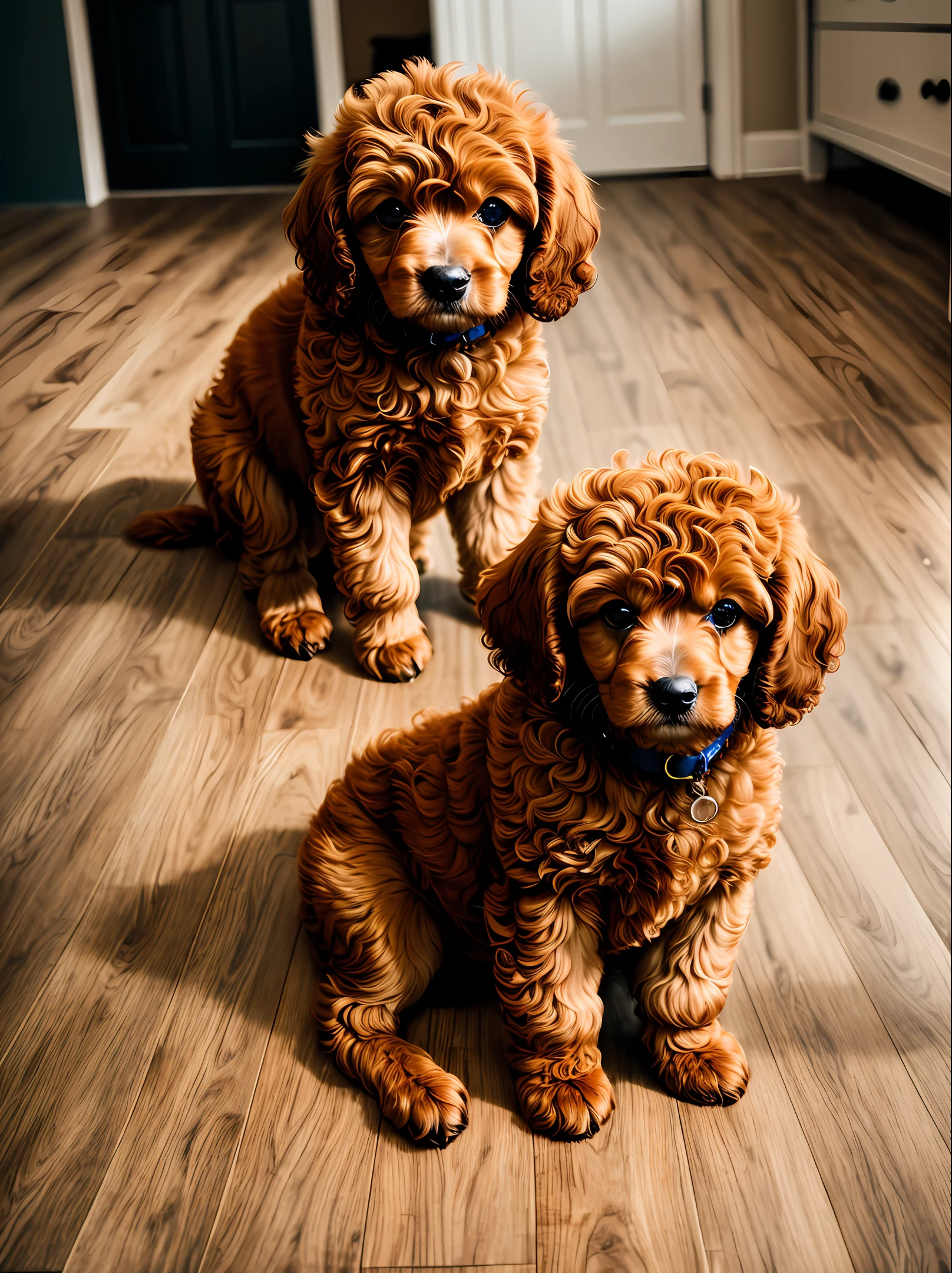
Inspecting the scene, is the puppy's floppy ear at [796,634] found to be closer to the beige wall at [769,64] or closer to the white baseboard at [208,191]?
the beige wall at [769,64]

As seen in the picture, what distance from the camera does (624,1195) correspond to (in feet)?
4.09

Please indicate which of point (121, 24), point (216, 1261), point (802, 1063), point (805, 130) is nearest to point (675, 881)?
point (802, 1063)

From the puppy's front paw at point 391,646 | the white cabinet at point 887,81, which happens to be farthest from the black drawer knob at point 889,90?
the puppy's front paw at point 391,646

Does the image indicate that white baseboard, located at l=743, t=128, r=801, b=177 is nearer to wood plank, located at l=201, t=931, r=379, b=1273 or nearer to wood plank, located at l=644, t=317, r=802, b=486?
wood plank, located at l=644, t=317, r=802, b=486

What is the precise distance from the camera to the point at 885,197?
196 inches

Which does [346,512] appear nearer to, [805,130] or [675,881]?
[675,881]

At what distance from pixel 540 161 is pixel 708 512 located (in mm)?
889

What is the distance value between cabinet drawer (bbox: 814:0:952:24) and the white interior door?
0.64 metres

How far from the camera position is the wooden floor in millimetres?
1236

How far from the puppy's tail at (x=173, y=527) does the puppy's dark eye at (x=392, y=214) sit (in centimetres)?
95

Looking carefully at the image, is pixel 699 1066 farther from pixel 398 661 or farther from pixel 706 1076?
pixel 398 661

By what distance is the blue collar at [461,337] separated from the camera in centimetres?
180

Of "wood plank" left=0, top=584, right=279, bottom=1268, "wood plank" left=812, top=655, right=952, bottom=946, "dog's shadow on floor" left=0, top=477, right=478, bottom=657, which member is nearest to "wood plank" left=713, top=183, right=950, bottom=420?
"wood plank" left=812, top=655, right=952, bottom=946

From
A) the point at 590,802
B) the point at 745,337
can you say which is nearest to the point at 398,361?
the point at 590,802
